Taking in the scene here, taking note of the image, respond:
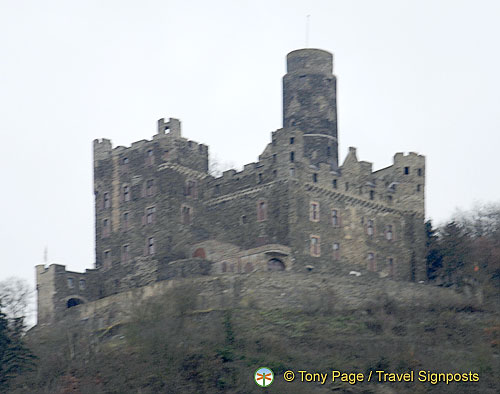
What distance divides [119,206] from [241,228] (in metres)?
7.06

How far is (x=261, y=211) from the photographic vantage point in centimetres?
8312

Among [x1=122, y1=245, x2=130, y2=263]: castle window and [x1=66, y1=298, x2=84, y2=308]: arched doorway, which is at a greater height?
[x1=122, y1=245, x2=130, y2=263]: castle window

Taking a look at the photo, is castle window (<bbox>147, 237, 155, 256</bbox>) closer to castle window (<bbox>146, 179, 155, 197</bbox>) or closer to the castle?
the castle

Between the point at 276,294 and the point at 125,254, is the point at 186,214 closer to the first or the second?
the point at 125,254

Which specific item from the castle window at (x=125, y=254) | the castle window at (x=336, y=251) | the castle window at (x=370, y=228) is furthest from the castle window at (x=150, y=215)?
the castle window at (x=370, y=228)

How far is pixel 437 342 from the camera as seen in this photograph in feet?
253

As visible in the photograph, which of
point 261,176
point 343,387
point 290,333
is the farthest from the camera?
point 261,176

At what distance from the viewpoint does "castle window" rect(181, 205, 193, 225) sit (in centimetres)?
8494

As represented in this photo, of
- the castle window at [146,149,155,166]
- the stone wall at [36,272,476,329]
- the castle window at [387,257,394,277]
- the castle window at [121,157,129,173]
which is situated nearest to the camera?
the stone wall at [36,272,476,329]

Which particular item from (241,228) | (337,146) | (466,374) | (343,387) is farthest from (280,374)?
(337,146)

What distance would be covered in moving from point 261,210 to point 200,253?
3633 mm

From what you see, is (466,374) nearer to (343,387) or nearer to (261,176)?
(343,387)

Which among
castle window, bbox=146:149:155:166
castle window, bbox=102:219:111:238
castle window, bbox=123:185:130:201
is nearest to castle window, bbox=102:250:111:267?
castle window, bbox=102:219:111:238

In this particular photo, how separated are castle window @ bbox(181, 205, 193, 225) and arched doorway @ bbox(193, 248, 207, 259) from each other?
7.01ft
